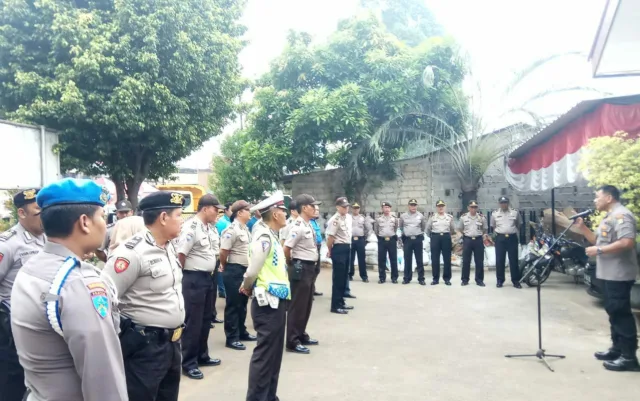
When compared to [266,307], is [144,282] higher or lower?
higher

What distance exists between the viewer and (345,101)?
13.4 m

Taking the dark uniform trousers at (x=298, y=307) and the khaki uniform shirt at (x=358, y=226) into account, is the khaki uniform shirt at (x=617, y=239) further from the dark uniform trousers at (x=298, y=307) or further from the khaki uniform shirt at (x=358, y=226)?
the khaki uniform shirt at (x=358, y=226)

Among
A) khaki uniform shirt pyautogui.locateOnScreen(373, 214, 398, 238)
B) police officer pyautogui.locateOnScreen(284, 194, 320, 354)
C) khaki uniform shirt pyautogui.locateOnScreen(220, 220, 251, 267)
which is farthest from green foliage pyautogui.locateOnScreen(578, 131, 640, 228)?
khaki uniform shirt pyautogui.locateOnScreen(373, 214, 398, 238)

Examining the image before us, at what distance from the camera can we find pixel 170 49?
10633 mm

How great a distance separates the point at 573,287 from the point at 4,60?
486 inches

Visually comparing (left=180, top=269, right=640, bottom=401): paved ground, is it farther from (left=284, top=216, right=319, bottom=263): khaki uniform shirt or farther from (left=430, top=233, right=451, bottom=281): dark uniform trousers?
(left=430, top=233, right=451, bottom=281): dark uniform trousers

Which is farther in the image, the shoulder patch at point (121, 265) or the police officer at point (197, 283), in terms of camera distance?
the police officer at point (197, 283)

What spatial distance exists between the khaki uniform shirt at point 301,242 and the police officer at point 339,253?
78.3 inches

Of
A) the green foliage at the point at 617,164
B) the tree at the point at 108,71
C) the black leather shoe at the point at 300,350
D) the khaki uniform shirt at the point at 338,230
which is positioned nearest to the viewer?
the green foliage at the point at 617,164

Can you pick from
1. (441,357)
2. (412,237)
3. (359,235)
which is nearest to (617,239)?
(441,357)

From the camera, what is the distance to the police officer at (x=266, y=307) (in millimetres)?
3812

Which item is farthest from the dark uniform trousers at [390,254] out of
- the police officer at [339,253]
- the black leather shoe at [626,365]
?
the black leather shoe at [626,365]

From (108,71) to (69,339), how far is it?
9.26m

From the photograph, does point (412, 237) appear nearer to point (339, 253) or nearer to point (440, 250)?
point (440, 250)
